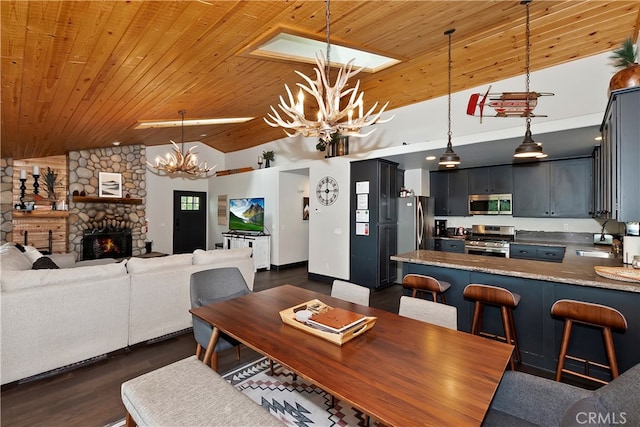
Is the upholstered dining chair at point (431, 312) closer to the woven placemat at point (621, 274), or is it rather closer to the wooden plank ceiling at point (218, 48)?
the woven placemat at point (621, 274)

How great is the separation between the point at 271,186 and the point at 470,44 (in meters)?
4.92

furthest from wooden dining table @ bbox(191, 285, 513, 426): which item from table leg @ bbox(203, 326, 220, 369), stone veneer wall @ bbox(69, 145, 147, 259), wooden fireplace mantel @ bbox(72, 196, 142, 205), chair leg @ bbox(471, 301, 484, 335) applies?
stone veneer wall @ bbox(69, 145, 147, 259)

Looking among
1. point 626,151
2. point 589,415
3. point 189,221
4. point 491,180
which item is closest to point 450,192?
point 491,180

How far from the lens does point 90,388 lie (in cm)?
233

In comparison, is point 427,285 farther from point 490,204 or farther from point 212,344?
point 490,204

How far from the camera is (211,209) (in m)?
9.01

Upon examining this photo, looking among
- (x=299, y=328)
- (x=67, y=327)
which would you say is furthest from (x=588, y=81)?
(x=67, y=327)

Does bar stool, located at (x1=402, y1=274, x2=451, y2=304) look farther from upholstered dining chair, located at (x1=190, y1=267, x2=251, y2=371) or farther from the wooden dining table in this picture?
upholstered dining chair, located at (x1=190, y1=267, x2=251, y2=371)

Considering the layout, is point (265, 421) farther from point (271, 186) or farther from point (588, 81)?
point (271, 186)

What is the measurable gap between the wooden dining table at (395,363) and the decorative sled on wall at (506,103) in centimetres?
266

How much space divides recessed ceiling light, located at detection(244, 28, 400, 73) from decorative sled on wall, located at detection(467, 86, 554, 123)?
138 centimetres

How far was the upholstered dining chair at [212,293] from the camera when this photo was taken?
2.25 metres

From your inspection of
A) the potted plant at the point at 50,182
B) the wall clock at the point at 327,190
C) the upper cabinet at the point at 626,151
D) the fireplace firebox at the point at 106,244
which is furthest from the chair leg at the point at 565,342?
the potted plant at the point at 50,182

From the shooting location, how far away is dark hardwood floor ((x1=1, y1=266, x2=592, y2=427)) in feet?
6.57
